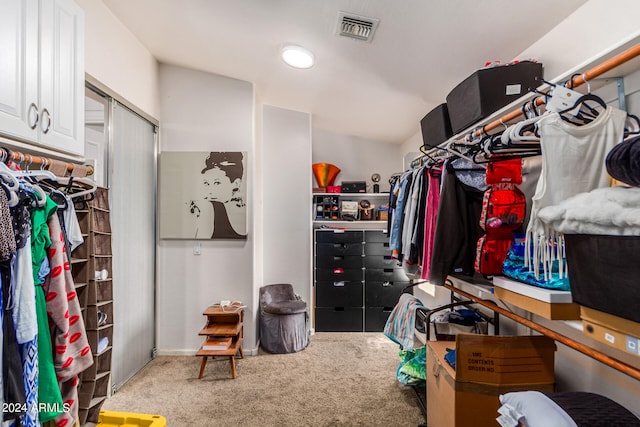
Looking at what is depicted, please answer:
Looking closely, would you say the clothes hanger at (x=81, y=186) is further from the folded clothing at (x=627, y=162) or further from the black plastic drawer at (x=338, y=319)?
the black plastic drawer at (x=338, y=319)

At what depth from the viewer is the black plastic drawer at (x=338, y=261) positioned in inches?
146

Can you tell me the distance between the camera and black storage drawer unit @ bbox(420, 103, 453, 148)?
→ 1989 mm

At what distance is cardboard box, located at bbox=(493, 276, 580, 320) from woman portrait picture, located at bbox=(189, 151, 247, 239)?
2425 mm

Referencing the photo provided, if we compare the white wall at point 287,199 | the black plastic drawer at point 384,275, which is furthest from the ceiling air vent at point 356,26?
the black plastic drawer at point 384,275

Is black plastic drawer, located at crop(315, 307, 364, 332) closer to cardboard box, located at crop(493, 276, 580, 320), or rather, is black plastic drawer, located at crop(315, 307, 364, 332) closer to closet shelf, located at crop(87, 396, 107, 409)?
closet shelf, located at crop(87, 396, 107, 409)

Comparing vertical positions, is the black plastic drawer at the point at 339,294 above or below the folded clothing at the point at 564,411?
below

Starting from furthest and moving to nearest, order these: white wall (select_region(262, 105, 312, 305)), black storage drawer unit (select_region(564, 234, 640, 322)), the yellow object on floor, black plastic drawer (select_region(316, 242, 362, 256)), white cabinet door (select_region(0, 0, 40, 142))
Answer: black plastic drawer (select_region(316, 242, 362, 256)) → white wall (select_region(262, 105, 312, 305)) → the yellow object on floor → white cabinet door (select_region(0, 0, 40, 142)) → black storage drawer unit (select_region(564, 234, 640, 322))

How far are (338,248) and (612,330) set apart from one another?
3.04 m

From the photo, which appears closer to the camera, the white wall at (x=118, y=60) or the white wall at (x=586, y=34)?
the white wall at (x=586, y=34)

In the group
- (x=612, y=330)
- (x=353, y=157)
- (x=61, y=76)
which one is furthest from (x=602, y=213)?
(x=353, y=157)

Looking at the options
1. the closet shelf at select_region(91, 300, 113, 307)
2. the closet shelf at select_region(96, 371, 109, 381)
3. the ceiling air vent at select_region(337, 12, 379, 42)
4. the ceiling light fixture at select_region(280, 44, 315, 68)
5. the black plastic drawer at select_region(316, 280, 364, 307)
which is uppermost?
the ceiling light fixture at select_region(280, 44, 315, 68)

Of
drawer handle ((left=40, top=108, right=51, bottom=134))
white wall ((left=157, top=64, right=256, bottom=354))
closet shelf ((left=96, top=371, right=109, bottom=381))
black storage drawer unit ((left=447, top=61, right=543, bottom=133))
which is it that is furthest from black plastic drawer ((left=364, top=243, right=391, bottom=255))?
drawer handle ((left=40, top=108, right=51, bottom=134))

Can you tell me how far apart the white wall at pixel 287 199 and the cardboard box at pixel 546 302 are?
8.93 feet

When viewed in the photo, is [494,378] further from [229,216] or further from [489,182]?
[229,216]
